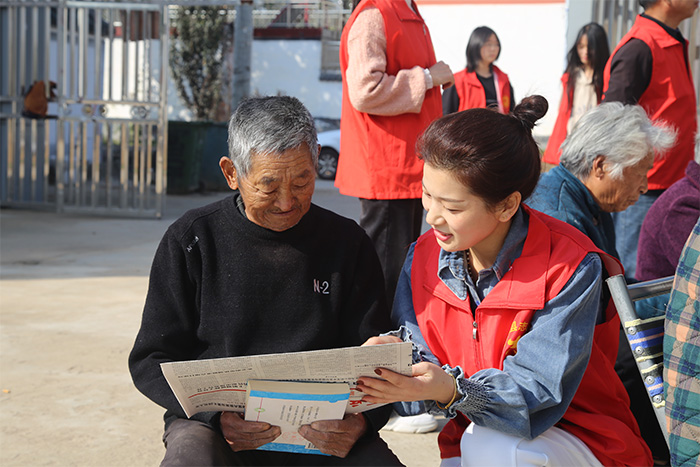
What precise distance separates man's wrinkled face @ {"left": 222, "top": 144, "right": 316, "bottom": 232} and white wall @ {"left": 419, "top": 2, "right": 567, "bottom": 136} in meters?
19.7

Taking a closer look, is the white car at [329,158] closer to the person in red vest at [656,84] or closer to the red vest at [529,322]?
the person in red vest at [656,84]

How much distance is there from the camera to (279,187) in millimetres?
2209

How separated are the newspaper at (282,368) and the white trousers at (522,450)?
0.94 feet

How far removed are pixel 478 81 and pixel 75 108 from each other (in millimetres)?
5041

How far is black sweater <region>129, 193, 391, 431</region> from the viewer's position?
2.22m

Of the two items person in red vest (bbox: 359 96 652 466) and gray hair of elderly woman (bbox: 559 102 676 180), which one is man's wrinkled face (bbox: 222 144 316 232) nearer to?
person in red vest (bbox: 359 96 652 466)

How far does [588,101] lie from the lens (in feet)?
18.6

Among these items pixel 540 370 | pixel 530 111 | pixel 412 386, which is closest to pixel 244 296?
pixel 412 386

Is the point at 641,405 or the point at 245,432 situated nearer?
the point at 245,432

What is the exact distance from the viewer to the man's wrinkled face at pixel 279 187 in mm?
2197

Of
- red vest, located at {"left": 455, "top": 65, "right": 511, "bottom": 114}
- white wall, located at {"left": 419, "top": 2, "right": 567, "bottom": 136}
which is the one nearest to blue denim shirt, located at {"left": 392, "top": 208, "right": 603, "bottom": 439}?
red vest, located at {"left": 455, "top": 65, "right": 511, "bottom": 114}

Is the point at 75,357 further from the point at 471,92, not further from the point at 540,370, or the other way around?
the point at 471,92

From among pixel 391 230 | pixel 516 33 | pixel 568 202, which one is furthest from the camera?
pixel 516 33

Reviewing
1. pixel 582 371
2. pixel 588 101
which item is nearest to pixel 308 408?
pixel 582 371
